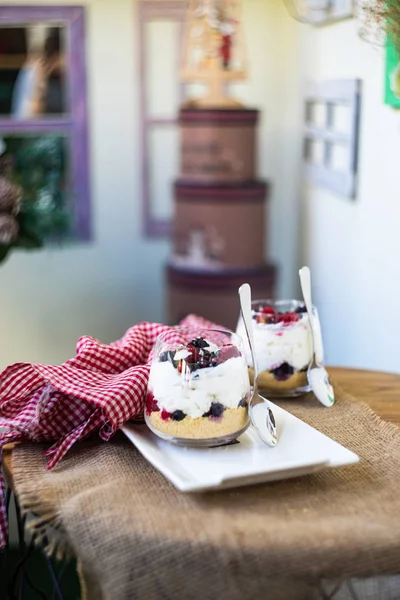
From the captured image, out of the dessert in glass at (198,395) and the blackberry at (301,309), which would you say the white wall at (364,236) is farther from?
the dessert in glass at (198,395)

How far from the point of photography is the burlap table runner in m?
0.84

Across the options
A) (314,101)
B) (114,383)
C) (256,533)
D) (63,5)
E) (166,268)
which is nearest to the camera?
(256,533)

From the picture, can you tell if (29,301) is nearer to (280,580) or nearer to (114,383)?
(114,383)

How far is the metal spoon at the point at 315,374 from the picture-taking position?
1.23 metres

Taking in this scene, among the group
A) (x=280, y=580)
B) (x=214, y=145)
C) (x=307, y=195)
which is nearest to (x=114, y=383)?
(x=280, y=580)

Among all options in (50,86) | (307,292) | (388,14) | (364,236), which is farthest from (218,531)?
(50,86)

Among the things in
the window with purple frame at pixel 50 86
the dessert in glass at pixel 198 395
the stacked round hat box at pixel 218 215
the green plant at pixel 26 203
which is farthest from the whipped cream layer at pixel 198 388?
the window with purple frame at pixel 50 86

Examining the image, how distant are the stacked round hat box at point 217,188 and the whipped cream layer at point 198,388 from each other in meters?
1.83

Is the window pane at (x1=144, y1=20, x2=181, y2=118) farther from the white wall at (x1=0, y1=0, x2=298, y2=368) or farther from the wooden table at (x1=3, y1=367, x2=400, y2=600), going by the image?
the wooden table at (x1=3, y1=367, x2=400, y2=600)

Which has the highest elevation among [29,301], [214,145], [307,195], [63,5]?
[63,5]

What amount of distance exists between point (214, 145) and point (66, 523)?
2.09 metres

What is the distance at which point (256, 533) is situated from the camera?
0.85m

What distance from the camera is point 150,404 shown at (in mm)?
1032

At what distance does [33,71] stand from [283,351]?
106 inches
